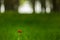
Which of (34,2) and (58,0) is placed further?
(34,2)

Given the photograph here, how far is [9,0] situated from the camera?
9.91 m

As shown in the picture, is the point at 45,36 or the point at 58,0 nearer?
the point at 45,36

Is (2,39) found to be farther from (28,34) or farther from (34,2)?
(34,2)

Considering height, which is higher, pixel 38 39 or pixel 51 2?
pixel 51 2

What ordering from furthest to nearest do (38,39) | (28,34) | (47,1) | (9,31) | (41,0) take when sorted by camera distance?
(47,1) < (41,0) < (9,31) < (28,34) < (38,39)

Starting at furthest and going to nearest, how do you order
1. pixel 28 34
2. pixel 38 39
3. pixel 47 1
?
pixel 47 1, pixel 28 34, pixel 38 39

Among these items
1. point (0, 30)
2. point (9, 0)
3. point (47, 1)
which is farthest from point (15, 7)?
point (0, 30)

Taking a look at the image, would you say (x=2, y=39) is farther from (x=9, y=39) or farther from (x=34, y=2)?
(x=34, y=2)

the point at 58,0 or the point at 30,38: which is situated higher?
the point at 58,0

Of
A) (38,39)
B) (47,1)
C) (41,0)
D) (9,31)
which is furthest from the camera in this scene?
(47,1)

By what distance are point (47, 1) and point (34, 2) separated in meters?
0.53

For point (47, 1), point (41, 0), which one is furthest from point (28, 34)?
point (47, 1)

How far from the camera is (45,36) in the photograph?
260 cm

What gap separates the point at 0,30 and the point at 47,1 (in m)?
6.79
